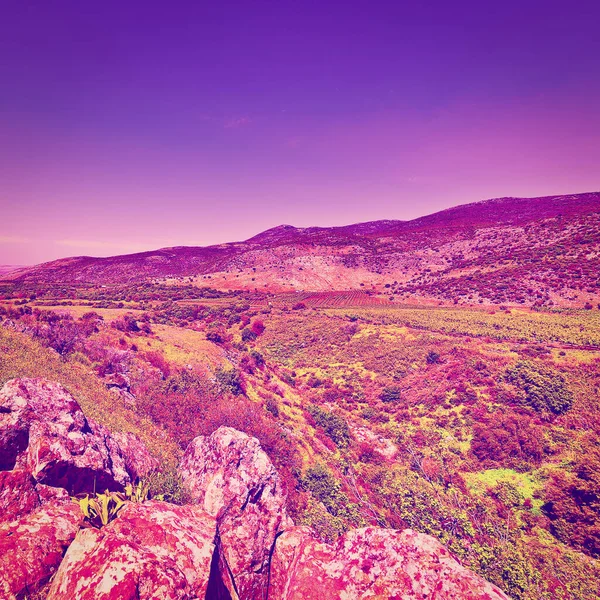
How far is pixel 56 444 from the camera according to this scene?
706cm

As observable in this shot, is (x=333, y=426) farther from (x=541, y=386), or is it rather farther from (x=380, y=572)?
(x=541, y=386)

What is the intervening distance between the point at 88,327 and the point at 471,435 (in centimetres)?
2501

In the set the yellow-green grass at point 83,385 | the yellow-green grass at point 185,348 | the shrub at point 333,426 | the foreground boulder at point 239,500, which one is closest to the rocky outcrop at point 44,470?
the yellow-green grass at point 83,385

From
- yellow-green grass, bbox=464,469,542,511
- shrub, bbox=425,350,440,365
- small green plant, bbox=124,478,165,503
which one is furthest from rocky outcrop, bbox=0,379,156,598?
shrub, bbox=425,350,440,365

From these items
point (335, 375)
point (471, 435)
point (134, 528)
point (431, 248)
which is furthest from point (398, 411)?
point (431, 248)

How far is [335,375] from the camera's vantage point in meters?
28.7

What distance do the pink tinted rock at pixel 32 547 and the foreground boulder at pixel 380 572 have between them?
477 cm

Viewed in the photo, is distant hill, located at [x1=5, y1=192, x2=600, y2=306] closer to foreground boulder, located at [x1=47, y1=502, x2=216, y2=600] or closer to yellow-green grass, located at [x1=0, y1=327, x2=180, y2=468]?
yellow-green grass, located at [x1=0, y1=327, x2=180, y2=468]

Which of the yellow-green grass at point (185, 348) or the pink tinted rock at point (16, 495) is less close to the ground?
the pink tinted rock at point (16, 495)

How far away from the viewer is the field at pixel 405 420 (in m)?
11.1

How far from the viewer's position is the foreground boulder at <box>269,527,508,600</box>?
5.44 meters

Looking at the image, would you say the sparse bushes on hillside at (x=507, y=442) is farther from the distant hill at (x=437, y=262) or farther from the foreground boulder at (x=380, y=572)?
the distant hill at (x=437, y=262)

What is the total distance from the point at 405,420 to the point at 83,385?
19.6m

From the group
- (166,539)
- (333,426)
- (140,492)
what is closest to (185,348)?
(333,426)
